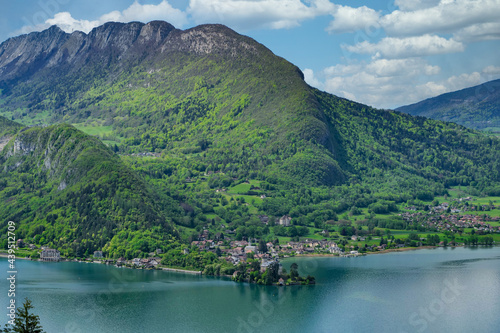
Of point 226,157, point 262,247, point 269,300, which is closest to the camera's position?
point 269,300

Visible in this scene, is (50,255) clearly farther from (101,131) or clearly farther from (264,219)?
(101,131)

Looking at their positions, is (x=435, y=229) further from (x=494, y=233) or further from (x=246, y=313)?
(x=246, y=313)

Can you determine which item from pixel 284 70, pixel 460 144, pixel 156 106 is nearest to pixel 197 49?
pixel 156 106

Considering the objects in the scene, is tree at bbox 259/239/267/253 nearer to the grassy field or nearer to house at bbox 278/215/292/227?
house at bbox 278/215/292/227

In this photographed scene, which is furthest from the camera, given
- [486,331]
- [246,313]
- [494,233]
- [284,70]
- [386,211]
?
[284,70]

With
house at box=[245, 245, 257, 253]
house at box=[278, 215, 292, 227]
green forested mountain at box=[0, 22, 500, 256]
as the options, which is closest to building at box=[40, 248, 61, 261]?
green forested mountain at box=[0, 22, 500, 256]

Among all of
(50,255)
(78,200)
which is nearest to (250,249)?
(50,255)
